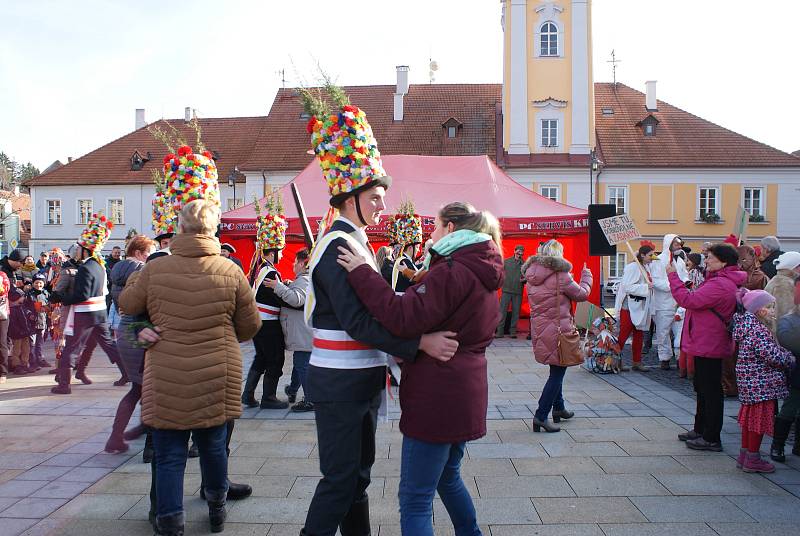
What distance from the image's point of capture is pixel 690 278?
10039mm

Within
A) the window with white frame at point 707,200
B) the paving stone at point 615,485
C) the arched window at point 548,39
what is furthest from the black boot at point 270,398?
the window with white frame at point 707,200

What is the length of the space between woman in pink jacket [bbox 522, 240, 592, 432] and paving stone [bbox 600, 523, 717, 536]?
6.86 feet

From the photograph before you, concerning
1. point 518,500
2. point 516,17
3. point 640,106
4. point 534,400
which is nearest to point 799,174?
point 640,106

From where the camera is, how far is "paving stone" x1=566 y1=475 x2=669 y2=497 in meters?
4.39

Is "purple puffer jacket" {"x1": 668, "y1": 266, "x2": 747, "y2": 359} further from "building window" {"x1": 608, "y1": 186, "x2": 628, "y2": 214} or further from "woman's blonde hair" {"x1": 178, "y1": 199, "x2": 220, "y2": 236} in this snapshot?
"building window" {"x1": 608, "y1": 186, "x2": 628, "y2": 214}

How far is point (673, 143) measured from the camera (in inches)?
1345

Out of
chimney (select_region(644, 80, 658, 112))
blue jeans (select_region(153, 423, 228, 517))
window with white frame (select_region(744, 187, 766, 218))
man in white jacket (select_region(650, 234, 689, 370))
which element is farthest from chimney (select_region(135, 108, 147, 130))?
blue jeans (select_region(153, 423, 228, 517))

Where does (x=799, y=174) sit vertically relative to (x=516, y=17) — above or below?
below

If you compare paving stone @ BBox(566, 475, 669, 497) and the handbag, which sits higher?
the handbag

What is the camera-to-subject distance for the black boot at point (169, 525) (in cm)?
356

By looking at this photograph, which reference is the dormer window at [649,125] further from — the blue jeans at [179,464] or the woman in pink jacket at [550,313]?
the blue jeans at [179,464]

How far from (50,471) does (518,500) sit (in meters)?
3.50

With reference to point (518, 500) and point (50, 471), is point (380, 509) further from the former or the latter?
point (50, 471)

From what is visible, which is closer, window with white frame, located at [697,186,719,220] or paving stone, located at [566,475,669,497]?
paving stone, located at [566,475,669,497]
